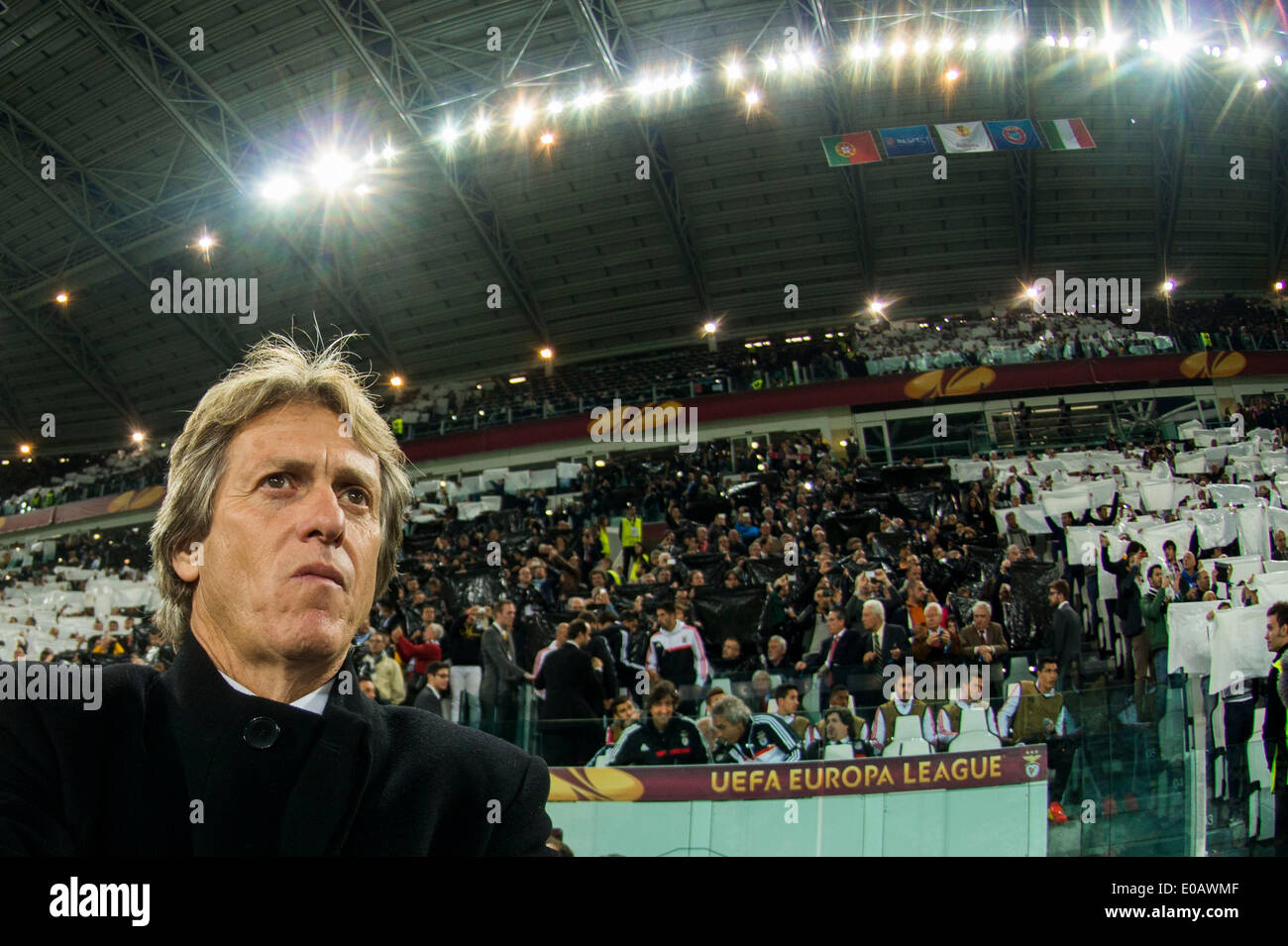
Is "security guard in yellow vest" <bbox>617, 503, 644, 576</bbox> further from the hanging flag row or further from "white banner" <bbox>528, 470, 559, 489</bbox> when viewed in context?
the hanging flag row

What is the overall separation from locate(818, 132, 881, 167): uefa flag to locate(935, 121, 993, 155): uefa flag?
1.54m

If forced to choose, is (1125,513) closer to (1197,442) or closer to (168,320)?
(1197,442)

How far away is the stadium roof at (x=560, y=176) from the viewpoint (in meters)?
20.0

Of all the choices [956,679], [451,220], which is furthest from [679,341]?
[956,679]

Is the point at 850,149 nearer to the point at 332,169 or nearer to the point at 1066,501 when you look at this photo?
the point at 1066,501

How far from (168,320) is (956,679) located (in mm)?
28027

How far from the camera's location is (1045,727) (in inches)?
231

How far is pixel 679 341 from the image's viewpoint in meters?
29.1

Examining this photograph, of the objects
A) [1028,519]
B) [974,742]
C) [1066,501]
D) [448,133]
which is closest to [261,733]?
[974,742]

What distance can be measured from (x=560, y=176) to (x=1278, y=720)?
72.9 feet

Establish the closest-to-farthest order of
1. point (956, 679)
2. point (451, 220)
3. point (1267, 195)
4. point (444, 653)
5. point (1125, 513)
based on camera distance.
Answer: point (956, 679) < point (444, 653) < point (1125, 513) < point (451, 220) < point (1267, 195)

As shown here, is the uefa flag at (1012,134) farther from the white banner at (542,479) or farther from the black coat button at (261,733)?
the black coat button at (261,733)

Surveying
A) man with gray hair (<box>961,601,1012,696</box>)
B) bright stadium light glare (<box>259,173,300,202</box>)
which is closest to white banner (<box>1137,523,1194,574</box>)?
man with gray hair (<box>961,601,1012,696</box>)

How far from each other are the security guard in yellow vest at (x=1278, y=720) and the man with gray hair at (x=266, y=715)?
546 cm
